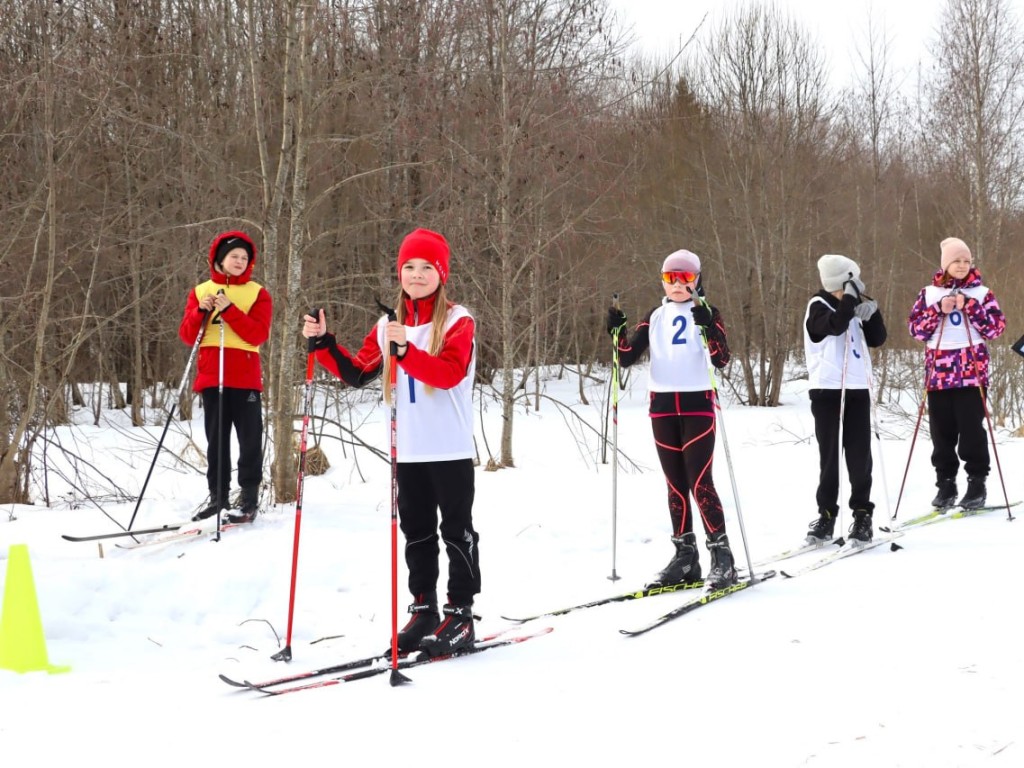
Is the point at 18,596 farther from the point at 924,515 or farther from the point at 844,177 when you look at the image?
the point at 844,177

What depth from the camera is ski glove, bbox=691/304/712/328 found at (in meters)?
4.82

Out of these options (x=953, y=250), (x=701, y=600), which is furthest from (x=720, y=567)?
(x=953, y=250)

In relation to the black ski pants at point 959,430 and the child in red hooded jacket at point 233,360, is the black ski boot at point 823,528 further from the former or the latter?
the child in red hooded jacket at point 233,360

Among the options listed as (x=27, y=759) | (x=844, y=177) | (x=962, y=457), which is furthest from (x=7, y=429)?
(x=844, y=177)

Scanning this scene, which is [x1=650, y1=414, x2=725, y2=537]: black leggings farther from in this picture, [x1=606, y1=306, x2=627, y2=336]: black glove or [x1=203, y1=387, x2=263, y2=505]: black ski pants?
[x1=203, y1=387, x2=263, y2=505]: black ski pants

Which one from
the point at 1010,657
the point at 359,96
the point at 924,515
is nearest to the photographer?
the point at 1010,657

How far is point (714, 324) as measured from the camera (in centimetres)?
493

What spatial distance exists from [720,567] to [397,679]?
2.11m

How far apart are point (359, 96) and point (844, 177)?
17.7 metres

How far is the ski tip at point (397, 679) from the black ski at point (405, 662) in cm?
15

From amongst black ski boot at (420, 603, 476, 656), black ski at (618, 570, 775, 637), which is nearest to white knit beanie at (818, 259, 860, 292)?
black ski at (618, 570, 775, 637)

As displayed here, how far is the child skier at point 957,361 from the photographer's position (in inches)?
274

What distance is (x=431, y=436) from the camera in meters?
3.89

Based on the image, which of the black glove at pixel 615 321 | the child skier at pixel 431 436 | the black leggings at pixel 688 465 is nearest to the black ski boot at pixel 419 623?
the child skier at pixel 431 436
